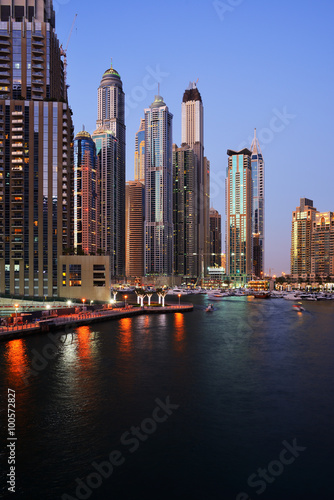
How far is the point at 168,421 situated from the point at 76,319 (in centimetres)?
6339

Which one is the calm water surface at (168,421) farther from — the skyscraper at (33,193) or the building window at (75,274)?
the skyscraper at (33,193)

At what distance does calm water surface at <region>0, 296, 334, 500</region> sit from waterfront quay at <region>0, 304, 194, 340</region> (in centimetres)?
429

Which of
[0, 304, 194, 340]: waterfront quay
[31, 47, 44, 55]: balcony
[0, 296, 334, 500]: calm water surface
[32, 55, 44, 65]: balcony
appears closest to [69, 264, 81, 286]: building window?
[0, 304, 194, 340]: waterfront quay

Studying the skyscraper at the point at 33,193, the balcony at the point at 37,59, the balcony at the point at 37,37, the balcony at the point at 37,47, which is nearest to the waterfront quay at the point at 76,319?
the skyscraper at the point at 33,193

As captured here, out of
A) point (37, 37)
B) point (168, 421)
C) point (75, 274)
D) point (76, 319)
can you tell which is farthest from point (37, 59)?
point (168, 421)

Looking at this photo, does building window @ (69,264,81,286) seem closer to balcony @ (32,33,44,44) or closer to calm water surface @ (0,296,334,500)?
calm water surface @ (0,296,334,500)

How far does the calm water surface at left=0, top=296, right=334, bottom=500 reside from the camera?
28031mm

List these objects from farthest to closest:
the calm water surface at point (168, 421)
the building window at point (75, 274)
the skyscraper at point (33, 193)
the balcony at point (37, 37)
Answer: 1. the balcony at point (37, 37)
2. the skyscraper at point (33, 193)
3. the building window at point (75, 274)
4. the calm water surface at point (168, 421)

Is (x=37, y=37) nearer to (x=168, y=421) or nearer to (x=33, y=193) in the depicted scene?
(x=33, y=193)

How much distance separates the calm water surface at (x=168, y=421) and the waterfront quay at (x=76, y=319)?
429 centimetres

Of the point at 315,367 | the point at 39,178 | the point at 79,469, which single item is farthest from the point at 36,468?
the point at 39,178

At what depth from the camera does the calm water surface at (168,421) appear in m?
28.0

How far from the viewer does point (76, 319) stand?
322 feet

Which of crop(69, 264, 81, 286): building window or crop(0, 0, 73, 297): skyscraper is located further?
crop(0, 0, 73, 297): skyscraper
